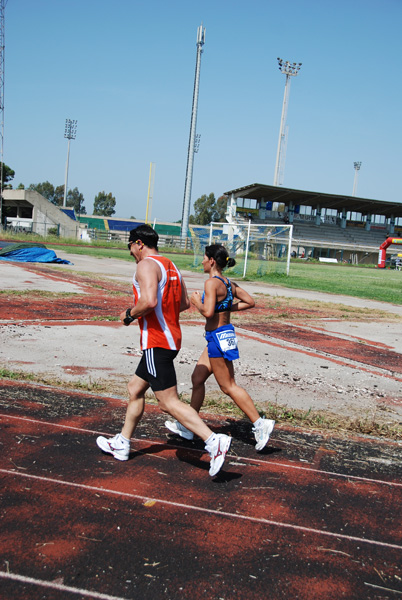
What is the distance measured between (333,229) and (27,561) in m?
74.6

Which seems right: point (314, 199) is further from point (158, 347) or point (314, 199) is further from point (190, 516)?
point (190, 516)

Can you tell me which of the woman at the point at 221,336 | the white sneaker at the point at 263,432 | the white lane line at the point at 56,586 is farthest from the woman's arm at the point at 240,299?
the white lane line at the point at 56,586

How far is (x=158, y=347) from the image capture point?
399cm

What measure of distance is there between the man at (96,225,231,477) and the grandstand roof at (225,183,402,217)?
63.4 meters

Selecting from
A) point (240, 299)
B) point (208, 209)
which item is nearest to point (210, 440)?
point (240, 299)

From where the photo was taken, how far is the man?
3906mm

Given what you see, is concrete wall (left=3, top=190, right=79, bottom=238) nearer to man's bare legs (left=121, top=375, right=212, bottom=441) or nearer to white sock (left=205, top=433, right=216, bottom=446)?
man's bare legs (left=121, top=375, right=212, bottom=441)

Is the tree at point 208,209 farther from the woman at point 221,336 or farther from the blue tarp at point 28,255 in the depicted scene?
the woman at point 221,336

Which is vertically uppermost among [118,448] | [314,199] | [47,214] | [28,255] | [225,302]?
[314,199]

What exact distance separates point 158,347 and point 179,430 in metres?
1.17

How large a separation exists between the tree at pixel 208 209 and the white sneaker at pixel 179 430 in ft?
411

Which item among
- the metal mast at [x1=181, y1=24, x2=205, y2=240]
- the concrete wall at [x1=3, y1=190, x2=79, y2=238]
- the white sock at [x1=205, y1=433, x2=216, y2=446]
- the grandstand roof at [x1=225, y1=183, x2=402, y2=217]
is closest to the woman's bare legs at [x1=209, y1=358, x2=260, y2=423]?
the white sock at [x1=205, y1=433, x2=216, y2=446]

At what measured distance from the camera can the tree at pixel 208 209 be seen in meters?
129

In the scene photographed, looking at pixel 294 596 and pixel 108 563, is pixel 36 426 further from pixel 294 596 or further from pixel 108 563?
pixel 294 596
